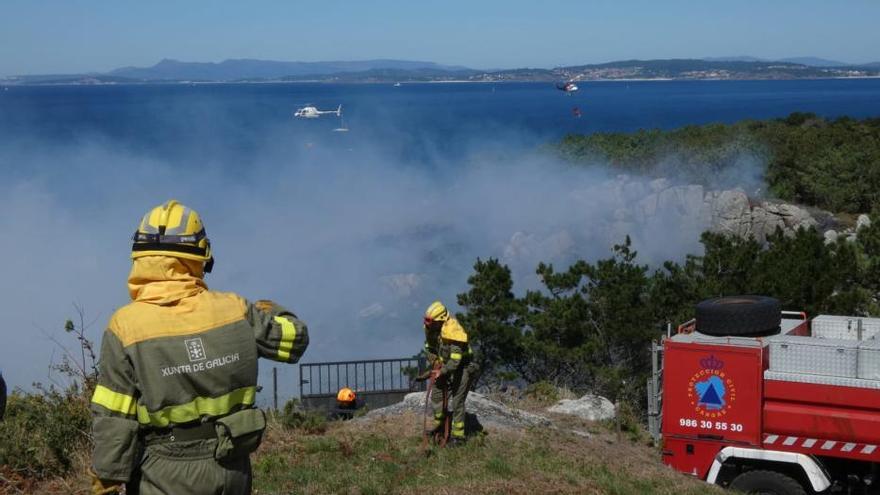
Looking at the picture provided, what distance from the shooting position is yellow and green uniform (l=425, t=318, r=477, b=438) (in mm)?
10750

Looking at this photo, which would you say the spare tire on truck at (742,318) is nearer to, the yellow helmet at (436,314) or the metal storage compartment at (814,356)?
the metal storage compartment at (814,356)

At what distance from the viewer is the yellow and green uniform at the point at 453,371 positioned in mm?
10750

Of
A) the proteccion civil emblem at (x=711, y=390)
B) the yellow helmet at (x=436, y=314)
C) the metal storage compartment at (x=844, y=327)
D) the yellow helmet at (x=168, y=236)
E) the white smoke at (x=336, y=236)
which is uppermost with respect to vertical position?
the yellow helmet at (x=168, y=236)

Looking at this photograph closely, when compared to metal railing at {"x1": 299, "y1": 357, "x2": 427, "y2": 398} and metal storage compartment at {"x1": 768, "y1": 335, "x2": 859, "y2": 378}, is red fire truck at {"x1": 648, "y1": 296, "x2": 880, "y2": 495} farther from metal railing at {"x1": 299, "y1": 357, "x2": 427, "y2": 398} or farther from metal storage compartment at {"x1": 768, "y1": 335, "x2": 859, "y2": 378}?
metal railing at {"x1": 299, "y1": 357, "x2": 427, "y2": 398}

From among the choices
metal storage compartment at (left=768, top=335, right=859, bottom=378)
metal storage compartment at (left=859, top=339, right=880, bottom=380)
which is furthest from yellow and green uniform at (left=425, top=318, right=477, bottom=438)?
metal storage compartment at (left=859, top=339, right=880, bottom=380)

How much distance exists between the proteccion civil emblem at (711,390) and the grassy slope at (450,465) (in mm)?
744

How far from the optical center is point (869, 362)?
29.6ft

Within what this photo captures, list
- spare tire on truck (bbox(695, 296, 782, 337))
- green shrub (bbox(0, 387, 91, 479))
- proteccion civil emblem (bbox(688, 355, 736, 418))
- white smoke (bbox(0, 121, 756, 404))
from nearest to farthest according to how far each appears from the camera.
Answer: green shrub (bbox(0, 387, 91, 479)) → proteccion civil emblem (bbox(688, 355, 736, 418)) → spare tire on truck (bbox(695, 296, 782, 337)) → white smoke (bbox(0, 121, 756, 404))

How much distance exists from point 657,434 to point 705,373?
1193mm

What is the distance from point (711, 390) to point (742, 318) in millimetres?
803

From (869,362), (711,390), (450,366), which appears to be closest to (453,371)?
(450,366)

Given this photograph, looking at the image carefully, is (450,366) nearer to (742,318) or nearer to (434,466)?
(434,466)

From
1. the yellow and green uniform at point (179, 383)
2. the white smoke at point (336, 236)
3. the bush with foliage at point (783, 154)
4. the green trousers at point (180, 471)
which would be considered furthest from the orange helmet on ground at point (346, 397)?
the bush with foliage at point (783, 154)

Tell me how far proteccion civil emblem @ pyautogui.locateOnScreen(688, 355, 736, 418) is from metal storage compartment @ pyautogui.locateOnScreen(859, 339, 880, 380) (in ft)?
3.95
